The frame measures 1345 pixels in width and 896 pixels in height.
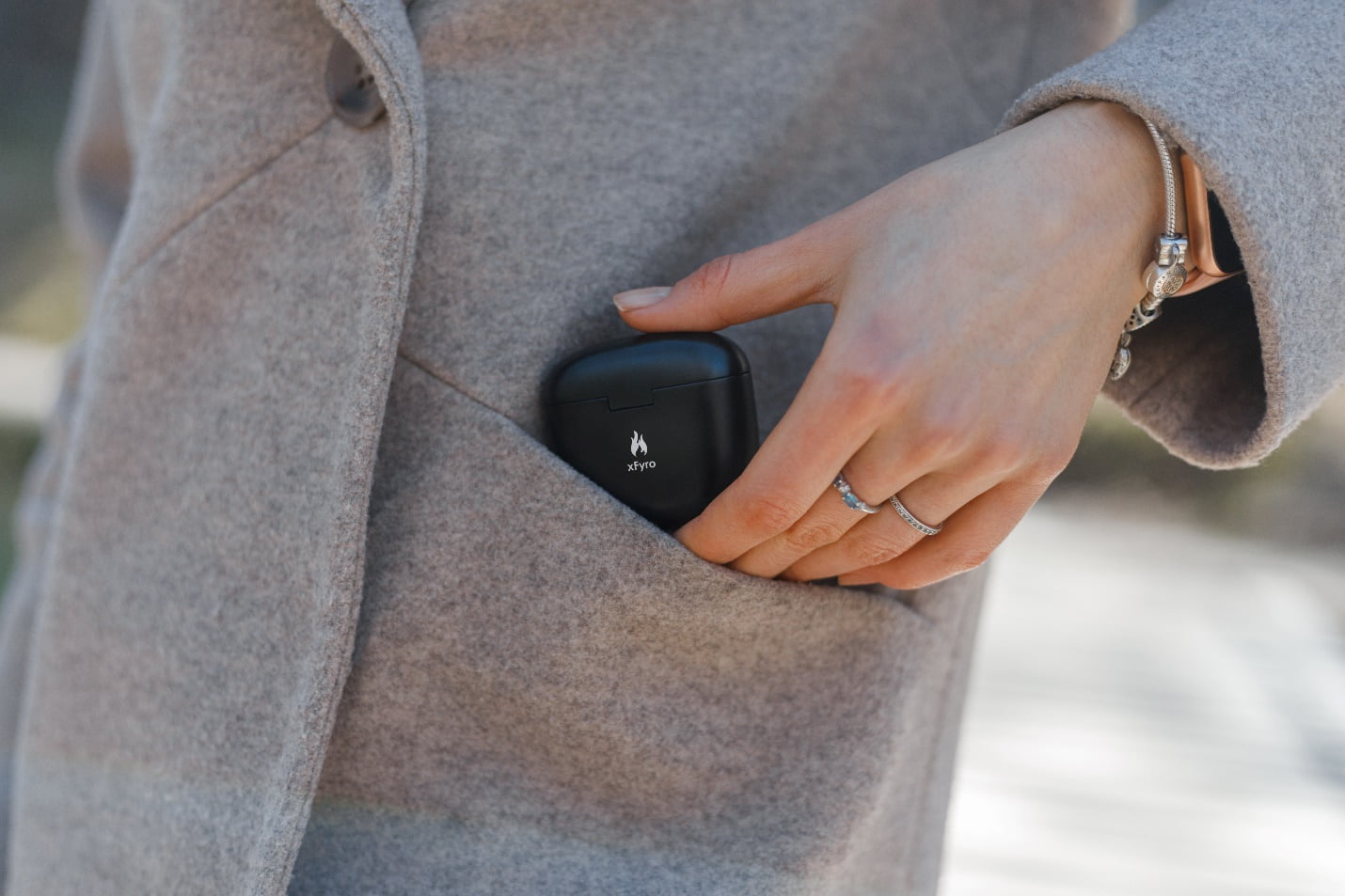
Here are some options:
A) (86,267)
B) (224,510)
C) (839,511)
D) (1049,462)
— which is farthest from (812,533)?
(86,267)

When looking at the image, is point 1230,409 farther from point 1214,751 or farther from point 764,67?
point 1214,751

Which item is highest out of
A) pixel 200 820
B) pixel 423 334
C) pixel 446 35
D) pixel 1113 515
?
pixel 446 35

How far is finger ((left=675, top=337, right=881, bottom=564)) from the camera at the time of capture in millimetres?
562

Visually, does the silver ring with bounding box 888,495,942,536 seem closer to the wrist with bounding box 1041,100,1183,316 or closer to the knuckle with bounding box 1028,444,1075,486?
the knuckle with bounding box 1028,444,1075,486

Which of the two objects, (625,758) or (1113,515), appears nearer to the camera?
(625,758)

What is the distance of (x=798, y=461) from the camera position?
58 cm

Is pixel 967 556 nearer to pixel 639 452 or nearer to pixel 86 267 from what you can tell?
pixel 639 452

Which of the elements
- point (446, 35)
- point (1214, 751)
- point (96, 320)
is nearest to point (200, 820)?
point (96, 320)

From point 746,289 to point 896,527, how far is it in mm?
174

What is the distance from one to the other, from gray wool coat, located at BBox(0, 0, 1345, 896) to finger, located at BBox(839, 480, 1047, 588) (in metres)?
0.06

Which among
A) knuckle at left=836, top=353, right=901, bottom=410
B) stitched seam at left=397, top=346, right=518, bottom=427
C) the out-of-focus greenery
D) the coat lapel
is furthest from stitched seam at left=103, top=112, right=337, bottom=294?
the out-of-focus greenery

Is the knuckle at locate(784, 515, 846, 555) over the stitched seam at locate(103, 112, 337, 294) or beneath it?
beneath

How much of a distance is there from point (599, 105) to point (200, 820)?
57cm

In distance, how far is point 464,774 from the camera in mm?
704
